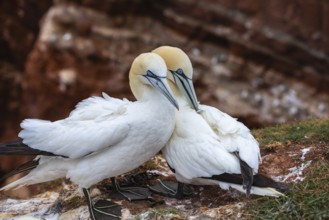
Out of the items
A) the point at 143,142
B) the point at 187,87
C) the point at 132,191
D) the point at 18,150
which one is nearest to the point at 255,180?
the point at 143,142

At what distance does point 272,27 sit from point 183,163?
7695 millimetres

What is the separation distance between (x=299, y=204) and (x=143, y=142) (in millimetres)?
1195

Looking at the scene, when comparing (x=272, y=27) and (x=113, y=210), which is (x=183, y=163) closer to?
(x=113, y=210)

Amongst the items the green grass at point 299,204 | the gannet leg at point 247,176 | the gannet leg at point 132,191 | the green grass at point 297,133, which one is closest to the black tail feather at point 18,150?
the gannet leg at point 132,191

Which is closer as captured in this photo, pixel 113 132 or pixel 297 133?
pixel 113 132

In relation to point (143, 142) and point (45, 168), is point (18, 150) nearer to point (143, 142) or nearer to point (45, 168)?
point (45, 168)

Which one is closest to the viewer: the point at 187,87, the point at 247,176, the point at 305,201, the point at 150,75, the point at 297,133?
the point at 247,176

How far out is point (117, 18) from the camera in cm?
1271

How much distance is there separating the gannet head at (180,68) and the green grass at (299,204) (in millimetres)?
993

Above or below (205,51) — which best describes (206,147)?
below

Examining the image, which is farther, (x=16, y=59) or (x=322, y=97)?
(x=16, y=59)

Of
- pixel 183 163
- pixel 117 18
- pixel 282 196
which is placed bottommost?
pixel 282 196

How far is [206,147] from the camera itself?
4762 millimetres

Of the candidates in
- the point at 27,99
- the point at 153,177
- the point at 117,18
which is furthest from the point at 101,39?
the point at 153,177
